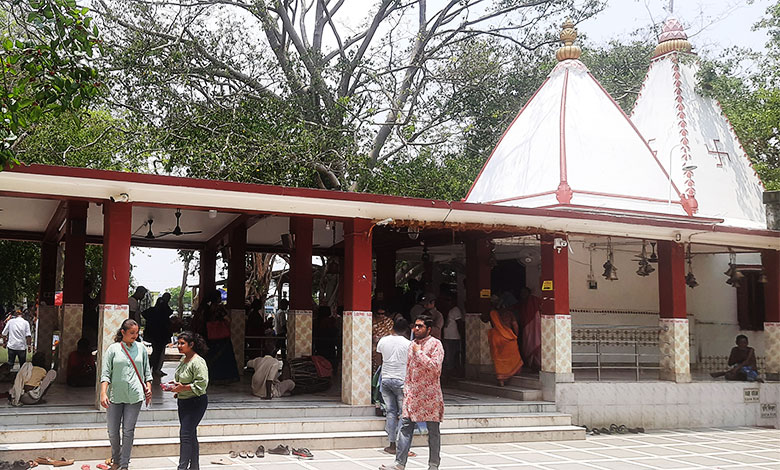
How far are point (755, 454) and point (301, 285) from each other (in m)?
6.73

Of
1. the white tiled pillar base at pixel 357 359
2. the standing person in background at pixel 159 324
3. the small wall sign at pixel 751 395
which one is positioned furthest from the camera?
the small wall sign at pixel 751 395

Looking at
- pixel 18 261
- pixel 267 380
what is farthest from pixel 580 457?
pixel 18 261

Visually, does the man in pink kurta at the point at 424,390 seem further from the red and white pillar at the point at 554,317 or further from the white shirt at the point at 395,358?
the red and white pillar at the point at 554,317

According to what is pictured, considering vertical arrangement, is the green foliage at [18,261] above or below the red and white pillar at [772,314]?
above

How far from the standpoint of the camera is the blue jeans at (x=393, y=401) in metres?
8.11

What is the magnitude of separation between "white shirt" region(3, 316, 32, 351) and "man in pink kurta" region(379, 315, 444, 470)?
8.75 m

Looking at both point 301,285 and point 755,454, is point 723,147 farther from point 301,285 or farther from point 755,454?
point 301,285

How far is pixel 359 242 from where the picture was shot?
9805 millimetres

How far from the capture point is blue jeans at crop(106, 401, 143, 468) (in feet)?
21.5

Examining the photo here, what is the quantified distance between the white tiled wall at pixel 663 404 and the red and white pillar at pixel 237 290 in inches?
222

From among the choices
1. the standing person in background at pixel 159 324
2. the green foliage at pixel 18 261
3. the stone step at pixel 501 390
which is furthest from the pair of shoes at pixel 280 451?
the green foliage at pixel 18 261

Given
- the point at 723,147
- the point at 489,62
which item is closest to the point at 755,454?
the point at 723,147

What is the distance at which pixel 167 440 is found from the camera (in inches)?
316

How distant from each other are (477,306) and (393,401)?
4.95 metres
